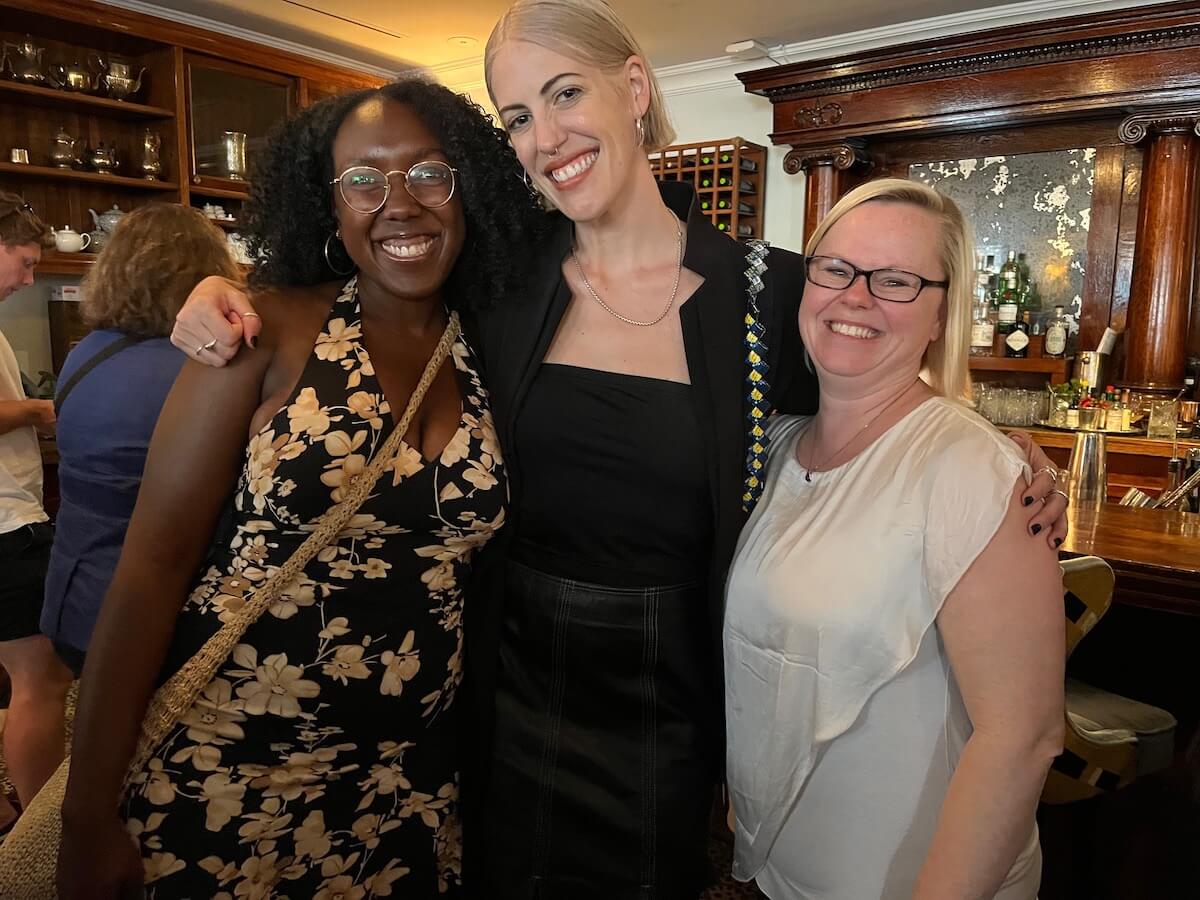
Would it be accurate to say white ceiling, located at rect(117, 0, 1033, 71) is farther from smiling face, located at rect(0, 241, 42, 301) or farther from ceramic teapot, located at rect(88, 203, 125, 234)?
smiling face, located at rect(0, 241, 42, 301)

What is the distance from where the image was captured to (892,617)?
105 cm

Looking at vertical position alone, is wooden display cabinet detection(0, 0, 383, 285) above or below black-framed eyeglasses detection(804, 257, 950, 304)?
above

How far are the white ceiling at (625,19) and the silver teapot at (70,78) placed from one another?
40cm

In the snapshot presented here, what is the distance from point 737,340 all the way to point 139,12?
4628 mm

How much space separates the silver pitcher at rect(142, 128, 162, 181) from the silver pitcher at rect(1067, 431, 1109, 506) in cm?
467

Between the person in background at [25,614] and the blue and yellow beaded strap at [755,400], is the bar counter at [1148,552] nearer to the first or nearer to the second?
the blue and yellow beaded strap at [755,400]

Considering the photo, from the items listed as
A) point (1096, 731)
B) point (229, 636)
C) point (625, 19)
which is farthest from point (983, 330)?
point (229, 636)

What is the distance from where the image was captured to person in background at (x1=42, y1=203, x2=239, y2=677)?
1.81 meters

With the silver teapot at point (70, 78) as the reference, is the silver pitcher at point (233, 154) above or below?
below

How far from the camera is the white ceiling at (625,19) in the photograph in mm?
4414

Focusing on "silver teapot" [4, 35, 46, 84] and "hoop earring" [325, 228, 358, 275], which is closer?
"hoop earring" [325, 228, 358, 275]

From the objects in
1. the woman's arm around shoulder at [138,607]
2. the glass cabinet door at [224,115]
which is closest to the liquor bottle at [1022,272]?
the glass cabinet door at [224,115]

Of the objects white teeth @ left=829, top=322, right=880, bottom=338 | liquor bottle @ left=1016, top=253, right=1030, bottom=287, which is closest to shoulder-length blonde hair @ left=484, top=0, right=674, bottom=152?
white teeth @ left=829, top=322, right=880, bottom=338

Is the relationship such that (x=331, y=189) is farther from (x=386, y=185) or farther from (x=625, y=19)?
(x=625, y=19)
